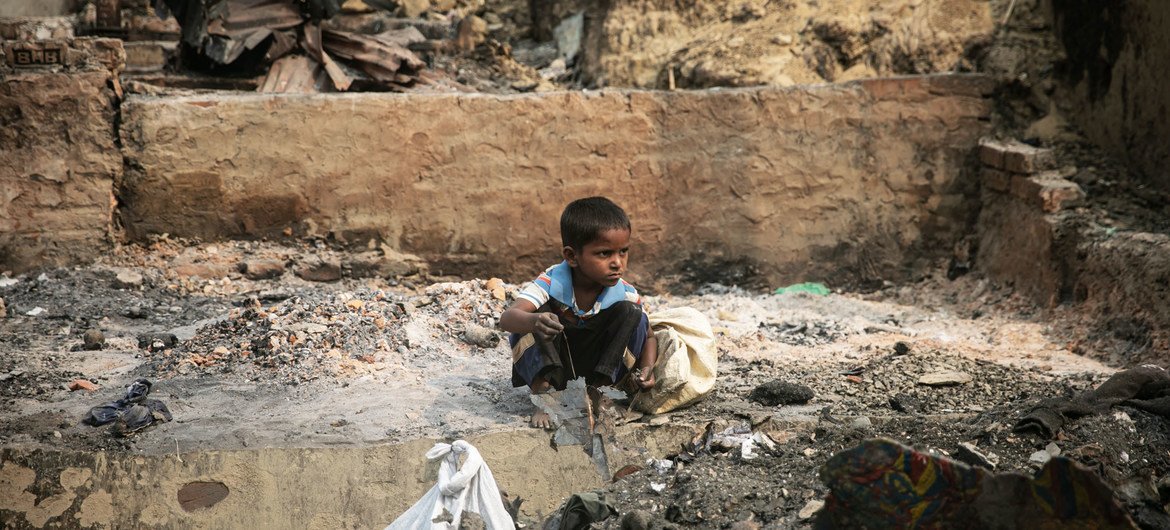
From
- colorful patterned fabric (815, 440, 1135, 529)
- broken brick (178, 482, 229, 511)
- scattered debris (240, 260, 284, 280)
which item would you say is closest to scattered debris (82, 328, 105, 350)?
scattered debris (240, 260, 284, 280)

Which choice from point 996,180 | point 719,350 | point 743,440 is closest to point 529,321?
point 743,440

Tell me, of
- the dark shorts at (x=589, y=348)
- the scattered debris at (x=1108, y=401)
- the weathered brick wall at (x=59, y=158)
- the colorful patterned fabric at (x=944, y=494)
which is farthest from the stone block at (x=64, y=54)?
the scattered debris at (x=1108, y=401)

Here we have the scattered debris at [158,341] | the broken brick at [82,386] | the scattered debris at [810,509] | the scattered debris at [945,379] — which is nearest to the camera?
the scattered debris at [810,509]

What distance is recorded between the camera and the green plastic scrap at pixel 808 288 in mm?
6504

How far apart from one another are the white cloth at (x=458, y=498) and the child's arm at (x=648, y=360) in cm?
69

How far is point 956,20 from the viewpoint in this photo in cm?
736

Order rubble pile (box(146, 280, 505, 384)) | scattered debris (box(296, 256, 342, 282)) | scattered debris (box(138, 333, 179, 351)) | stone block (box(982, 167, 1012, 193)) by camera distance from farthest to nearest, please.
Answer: stone block (box(982, 167, 1012, 193))
scattered debris (box(296, 256, 342, 282))
scattered debris (box(138, 333, 179, 351))
rubble pile (box(146, 280, 505, 384))

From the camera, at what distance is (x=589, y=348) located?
3.93m

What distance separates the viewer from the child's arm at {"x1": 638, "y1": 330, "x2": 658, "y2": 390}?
3.89 metres

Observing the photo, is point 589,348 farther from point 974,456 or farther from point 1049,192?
point 1049,192

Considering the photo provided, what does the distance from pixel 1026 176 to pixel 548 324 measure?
373 centimetres

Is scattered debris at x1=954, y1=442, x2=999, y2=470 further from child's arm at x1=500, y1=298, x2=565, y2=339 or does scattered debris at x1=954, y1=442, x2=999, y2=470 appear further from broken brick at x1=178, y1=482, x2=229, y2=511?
broken brick at x1=178, y1=482, x2=229, y2=511

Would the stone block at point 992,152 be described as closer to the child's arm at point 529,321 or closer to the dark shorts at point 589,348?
the dark shorts at point 589,348

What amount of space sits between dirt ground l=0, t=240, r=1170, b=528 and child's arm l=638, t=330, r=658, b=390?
16cm
